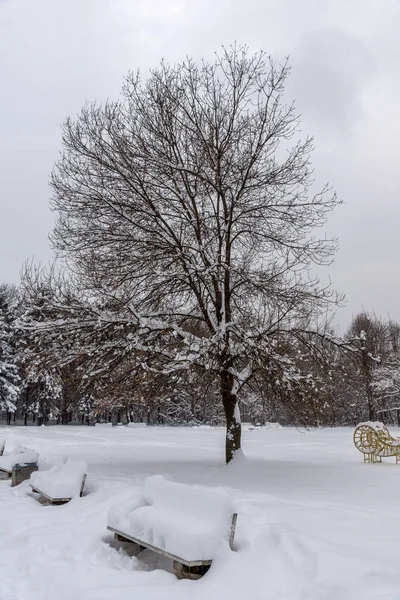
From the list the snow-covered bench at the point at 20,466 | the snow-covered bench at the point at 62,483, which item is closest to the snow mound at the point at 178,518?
the snow-covered bench at the point at 62,483

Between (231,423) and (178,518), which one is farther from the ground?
(231,423)

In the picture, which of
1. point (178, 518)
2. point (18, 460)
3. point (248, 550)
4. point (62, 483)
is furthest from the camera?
point (18, 460)

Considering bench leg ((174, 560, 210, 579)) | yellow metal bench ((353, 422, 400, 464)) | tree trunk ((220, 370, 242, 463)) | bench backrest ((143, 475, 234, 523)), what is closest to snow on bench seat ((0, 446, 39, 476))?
tree trunk ((220, 370, 242, 463))

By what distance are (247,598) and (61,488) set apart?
517 centimetres

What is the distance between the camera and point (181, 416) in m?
57.0

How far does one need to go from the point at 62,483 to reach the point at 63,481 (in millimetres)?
102

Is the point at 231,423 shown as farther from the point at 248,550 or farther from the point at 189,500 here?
the point at 248,550

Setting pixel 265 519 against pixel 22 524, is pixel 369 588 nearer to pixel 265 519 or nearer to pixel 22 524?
pixel 265 519

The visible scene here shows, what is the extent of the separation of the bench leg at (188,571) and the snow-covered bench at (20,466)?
709 cm

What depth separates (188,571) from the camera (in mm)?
4953

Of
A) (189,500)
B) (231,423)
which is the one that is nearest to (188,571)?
(189,500)

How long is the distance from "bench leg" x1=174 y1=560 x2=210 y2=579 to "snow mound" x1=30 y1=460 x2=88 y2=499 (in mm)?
4169

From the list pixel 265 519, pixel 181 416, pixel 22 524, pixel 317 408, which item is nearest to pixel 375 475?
pixel 317 408

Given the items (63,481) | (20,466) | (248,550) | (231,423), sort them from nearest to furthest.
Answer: (248,550) < (63,481) < (20,466) < (231,423)
